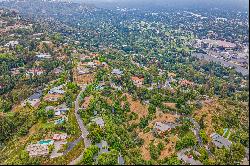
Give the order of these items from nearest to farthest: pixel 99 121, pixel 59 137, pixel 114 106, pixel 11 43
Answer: pixel 59 137 → pixel 99 121 → pixel 114 106 → pixel 11 43

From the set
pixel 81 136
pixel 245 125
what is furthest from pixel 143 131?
pixel 245 125

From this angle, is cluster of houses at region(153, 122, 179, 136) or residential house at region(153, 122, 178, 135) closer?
cluster of houses at region(153, 122, 179, 136)

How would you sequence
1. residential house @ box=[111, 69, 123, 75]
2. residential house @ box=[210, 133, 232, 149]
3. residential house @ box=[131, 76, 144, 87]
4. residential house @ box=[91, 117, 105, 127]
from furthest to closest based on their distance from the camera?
residential house @ box=[111, 69, 123, 75], residential house @ box=[131, 76, 144, 87], residential house @ box=[91, 117, 105, 127], residential house @ box=[210, 133, 232, 149]

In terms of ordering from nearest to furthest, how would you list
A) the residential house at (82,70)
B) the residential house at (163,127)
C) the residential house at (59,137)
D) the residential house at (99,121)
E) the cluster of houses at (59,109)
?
the residential house at (59,137) → the residential house at (99,121) → the residential house at (163,127) → the cluster of houses at (59,109) → the residential house at (82,70)

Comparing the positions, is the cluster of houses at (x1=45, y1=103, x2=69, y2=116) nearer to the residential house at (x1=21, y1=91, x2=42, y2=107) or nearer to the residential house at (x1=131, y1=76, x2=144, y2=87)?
the residential house at (x1=21, y1=91, x2=42, y2=107)

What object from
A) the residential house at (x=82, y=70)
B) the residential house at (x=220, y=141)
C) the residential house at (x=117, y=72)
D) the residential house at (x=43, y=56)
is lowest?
the residential house at (x=220, y=141)

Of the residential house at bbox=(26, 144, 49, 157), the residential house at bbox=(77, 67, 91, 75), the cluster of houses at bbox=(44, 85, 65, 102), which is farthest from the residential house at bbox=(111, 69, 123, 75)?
the residential house at bbox=(26, 144, 49, 157)

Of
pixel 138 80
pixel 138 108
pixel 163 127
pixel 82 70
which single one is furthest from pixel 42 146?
pixel 138 80

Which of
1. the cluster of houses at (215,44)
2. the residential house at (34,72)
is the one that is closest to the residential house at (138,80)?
the residential house at (34,72)

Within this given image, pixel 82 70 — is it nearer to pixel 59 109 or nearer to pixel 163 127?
pixel 59 109

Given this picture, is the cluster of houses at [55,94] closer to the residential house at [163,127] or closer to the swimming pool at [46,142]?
the swimming pool at [46,142]

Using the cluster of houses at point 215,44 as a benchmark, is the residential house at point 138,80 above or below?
above

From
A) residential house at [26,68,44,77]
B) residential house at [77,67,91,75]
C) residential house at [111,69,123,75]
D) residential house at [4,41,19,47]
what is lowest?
residential house at [111,69,123,75]
